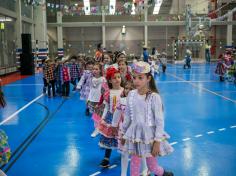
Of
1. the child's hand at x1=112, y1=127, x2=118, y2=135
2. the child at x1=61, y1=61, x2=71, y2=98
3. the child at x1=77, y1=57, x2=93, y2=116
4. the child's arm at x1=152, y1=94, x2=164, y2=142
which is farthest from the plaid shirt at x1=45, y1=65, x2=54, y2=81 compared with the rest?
the child's arm at x1=152, y1=94, x2=164, y2=142

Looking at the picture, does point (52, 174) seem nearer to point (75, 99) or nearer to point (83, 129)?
point (83, 129)

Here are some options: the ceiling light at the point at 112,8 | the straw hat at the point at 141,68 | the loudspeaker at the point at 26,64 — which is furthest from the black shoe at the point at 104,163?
the ceiling light at the point at 112,8

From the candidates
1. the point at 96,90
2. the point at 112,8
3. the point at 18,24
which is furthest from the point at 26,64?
the point at 96,90

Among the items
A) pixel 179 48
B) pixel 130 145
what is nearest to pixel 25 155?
pixel 130 145

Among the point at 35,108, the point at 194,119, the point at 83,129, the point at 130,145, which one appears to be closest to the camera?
the point at 130,145

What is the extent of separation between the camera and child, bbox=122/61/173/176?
11.2 ft

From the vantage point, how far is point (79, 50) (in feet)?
114

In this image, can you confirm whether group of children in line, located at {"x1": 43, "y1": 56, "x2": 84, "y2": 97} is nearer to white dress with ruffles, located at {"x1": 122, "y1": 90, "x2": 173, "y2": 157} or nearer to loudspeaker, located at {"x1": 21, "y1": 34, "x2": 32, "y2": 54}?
white dress with ruffles, located at {"x1": 122, "y1": 90, "x2": 173, "y2": 157}

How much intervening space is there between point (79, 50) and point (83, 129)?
92.5 feet

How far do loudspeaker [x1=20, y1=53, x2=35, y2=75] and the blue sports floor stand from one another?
32.7ft

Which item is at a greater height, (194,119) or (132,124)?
(132,124)

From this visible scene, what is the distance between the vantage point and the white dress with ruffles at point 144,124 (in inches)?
134

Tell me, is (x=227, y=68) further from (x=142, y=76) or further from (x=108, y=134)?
(x=142, y=76)

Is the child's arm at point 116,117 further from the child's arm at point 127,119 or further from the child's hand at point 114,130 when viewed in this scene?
the child's arm at point 127,119
